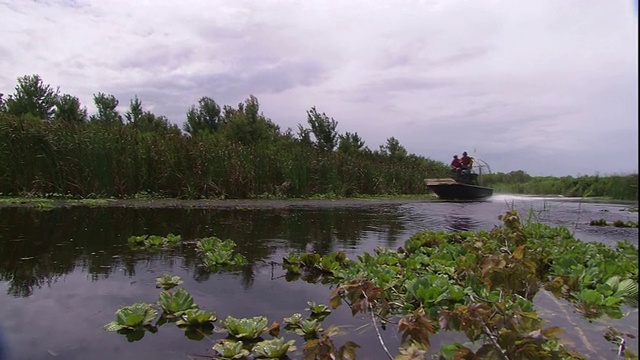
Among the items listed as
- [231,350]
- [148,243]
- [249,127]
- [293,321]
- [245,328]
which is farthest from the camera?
[249,127]

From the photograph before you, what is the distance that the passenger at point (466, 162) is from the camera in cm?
2030

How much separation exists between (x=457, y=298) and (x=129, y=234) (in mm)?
4455

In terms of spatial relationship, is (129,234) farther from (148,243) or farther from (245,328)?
(245,328)

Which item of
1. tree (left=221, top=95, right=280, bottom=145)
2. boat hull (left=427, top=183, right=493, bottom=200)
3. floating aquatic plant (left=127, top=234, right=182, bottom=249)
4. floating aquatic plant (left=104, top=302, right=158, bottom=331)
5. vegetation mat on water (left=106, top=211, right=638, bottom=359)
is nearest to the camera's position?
vegetation mat on water (left=106, top=211, right=638, bottom=359)

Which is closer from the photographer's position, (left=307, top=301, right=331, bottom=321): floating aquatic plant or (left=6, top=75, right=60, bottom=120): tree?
→ (left=307, top=301, right=331, bottom=321): floating aquatic plant

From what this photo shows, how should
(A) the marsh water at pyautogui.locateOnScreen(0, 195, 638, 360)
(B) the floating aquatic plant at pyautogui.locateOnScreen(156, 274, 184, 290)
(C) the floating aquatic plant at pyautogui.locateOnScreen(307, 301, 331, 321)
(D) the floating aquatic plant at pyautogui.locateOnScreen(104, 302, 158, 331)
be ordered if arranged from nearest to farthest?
(A) the marsh water at pyautogui.locateOnScreen(0, 195, 638, 360) < (D) the floating aquatic plant at pyautogui.locateOnScreen(104, 302, 158, 331) < (C) the floating aquatic plant at pyautogui.locateOnScreen(307, 301, 331, 321) < (B) the floating aquatic plant at pyautogui.locateOnScreen(156, 274, 184, 290)

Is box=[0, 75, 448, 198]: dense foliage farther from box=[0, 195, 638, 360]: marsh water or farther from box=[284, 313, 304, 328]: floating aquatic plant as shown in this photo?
box=[284, 313, 304, 328]: floating aquatic plant

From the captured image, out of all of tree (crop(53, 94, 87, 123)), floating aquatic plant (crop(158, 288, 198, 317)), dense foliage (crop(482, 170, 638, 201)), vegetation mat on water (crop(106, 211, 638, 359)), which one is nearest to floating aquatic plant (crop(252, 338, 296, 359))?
vegetation mat on water (crop(106, 211, 638, 359))

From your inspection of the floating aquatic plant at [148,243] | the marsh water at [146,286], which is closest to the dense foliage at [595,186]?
the marsh water at [146,286]

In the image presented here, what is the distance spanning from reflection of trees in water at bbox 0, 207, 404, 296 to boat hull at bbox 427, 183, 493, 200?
32.7 feet

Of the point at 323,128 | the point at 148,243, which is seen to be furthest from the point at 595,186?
the point at 323,128

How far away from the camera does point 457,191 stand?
1817 cm

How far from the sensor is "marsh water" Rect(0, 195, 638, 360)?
88.7 inches

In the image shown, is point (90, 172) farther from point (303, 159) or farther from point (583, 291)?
point (583, 291)
